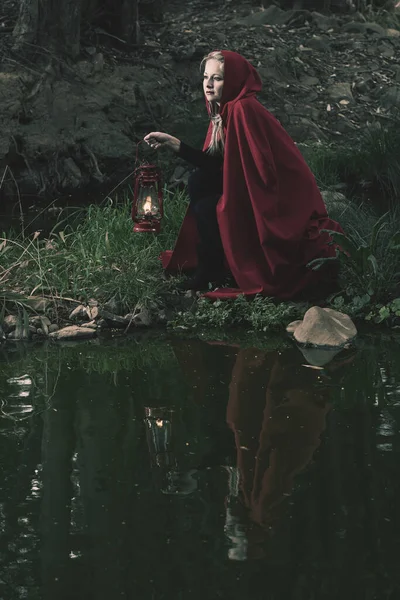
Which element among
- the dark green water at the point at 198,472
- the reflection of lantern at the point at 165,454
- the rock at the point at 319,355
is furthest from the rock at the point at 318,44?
the reflection of lantern at the point at 165,454

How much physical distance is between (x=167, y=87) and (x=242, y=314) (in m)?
6.01

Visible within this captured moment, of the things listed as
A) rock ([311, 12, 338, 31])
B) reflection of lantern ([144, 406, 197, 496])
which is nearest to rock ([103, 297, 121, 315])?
reflection of lantern ([144, 406, 197, 496])

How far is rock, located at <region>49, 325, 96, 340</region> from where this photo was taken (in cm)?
Answer: 612

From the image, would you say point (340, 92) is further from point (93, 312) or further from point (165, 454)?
point (165, 454)

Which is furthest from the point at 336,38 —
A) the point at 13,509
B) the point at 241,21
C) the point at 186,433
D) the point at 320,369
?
the point at 13,509

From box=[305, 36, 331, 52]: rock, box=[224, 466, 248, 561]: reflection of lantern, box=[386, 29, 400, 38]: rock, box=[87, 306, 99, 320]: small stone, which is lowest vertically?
box=[87, 306, 99, 320]: small stone

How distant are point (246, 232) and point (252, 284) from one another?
32 centimetres

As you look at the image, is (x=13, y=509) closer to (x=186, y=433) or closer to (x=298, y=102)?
(x=186, y=433)

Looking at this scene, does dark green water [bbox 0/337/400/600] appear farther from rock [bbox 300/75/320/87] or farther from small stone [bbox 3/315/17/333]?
rock [bbox 300/75/320/87]

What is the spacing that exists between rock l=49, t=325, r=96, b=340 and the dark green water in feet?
0.51

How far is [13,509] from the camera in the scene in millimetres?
3951

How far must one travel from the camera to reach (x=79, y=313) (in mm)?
6387

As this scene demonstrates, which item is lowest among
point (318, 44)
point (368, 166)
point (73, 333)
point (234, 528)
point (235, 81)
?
point (73, 333)

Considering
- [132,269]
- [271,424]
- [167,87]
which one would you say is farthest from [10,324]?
[167,87]
